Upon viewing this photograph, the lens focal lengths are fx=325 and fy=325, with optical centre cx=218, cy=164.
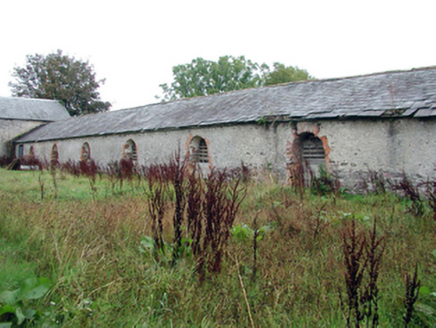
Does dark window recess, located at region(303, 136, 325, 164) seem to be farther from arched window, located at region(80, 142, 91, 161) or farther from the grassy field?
arched window, located at region(80, 142, 91, 161)

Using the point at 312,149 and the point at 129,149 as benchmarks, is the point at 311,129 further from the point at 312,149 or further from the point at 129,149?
the point at 129,149

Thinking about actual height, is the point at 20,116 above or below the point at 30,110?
below

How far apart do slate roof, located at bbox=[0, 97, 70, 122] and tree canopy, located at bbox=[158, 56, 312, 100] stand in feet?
51.5

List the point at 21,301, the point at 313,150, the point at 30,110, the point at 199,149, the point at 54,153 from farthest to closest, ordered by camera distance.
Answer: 1. the point at 30,110
2. the point at 54,153
3. the point at 199,149
4. the point at 313,150
5. the point at 21,301

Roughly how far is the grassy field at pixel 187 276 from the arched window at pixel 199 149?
894 centimetres

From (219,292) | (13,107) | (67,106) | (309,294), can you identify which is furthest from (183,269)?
(67,106)

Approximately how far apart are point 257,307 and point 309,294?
0.67 metres

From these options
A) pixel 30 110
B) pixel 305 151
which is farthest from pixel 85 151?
pixel 30 110

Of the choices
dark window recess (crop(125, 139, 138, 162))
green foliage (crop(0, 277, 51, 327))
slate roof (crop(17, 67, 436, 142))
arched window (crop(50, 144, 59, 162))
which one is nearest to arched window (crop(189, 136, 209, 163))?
slate roof (crop(17, 67, 436, 142))

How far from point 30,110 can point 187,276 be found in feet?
110

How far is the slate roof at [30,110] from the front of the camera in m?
29.7

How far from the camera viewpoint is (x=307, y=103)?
452 inches

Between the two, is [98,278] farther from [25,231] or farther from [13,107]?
[13,107]

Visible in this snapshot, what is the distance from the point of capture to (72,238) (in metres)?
3.89
